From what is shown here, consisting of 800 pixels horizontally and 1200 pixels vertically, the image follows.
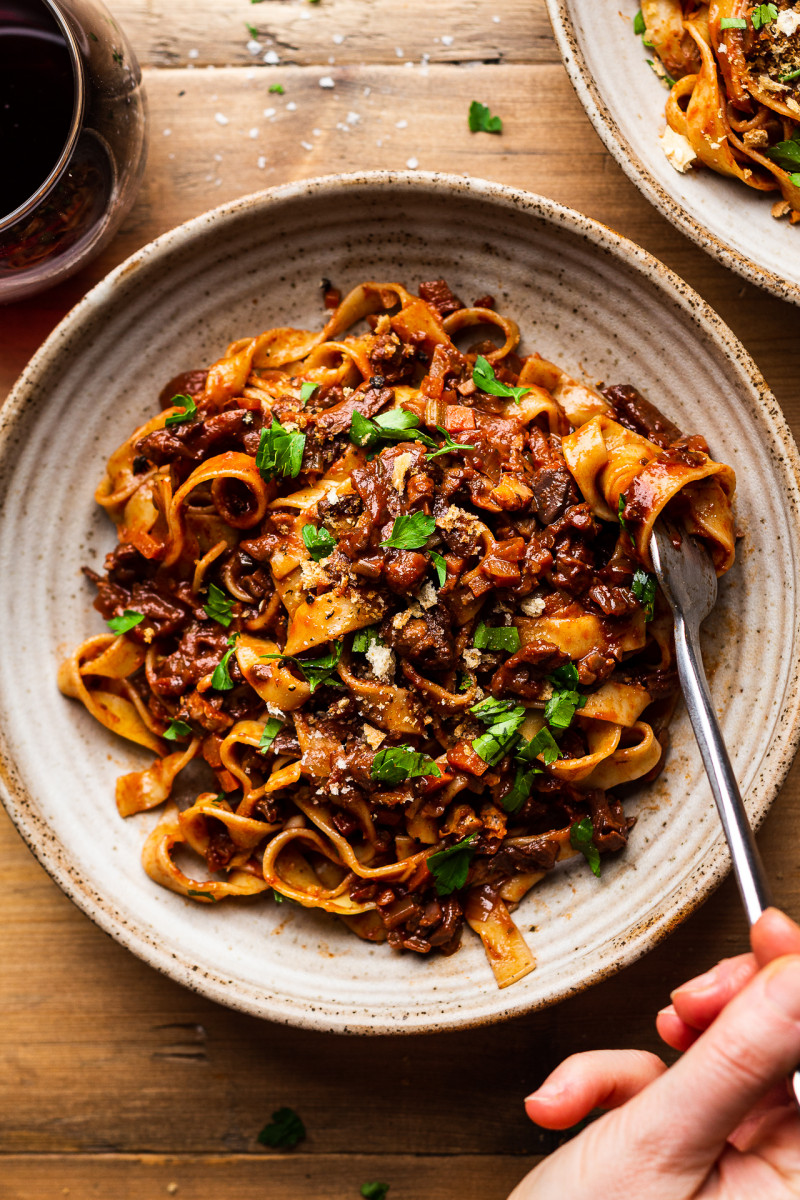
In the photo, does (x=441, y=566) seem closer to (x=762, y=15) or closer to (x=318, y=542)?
(x=318, y=542)

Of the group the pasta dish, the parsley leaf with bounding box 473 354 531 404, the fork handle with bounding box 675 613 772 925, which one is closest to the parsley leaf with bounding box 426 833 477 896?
the fork handle with bounding box 675 613 772 925

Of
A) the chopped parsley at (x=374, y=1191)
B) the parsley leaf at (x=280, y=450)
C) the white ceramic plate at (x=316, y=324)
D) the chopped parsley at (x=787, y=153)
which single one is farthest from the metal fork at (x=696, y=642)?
the chopped parsley at (x=374, y=1191)

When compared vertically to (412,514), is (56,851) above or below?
below

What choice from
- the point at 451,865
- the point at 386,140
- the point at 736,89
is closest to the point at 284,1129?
the point at 451,865

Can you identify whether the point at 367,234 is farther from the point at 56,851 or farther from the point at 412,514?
the point at 56,851

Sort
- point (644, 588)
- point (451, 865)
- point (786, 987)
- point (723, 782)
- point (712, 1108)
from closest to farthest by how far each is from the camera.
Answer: point (786, 987) < point (712, 1108) < point (723, 782) < point (644, 588) < point (451, 865)

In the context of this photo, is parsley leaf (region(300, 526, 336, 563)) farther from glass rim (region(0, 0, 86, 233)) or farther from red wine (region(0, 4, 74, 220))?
red wine (region(0, 4, 74, 220))

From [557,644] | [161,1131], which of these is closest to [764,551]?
[557,644]
